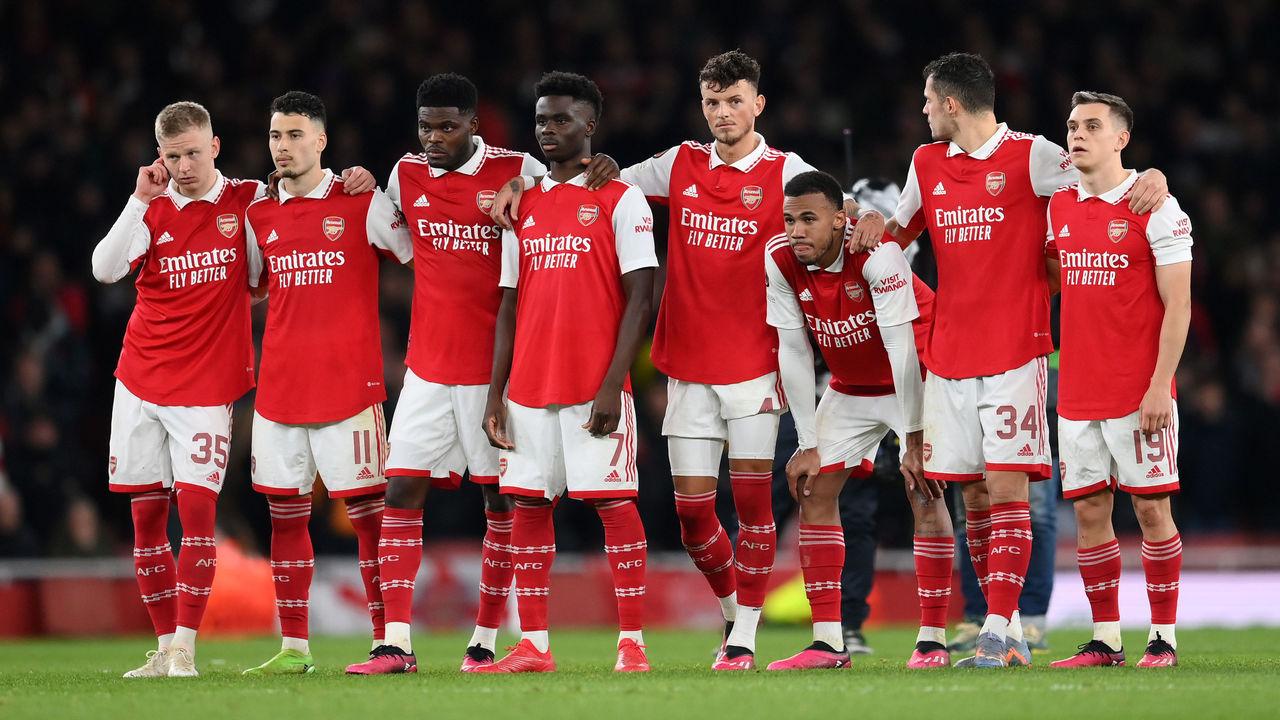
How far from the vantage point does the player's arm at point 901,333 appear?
691 centimetres

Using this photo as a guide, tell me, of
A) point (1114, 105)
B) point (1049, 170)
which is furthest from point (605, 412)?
point (1114, 105)

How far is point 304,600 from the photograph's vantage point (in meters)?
7.26

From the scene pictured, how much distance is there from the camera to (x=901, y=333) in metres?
6.90

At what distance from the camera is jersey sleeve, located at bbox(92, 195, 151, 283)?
23.5 ft

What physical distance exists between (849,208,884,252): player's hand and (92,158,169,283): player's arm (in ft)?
10.7

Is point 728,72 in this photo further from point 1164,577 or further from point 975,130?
point 1164,577

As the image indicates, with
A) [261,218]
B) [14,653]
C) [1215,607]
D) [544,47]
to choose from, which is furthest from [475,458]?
[544,47]

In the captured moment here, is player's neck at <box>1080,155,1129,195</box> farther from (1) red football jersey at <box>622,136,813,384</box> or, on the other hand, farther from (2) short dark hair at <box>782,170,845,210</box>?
(1) red football jersey at <box>622,136,813,384</box>

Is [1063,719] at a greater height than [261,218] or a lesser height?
lesser

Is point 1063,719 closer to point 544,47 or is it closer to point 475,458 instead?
point 475,458

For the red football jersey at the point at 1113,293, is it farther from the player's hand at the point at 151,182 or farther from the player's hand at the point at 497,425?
the player's hand at the point at 151,182

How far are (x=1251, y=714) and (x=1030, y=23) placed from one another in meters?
13.4

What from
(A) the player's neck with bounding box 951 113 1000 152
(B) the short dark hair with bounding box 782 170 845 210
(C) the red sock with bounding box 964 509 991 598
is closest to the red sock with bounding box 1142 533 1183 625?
(C) the red sock with bounding box 964 509 991 598

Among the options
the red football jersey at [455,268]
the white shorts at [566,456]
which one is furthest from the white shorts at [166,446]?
the white shorts at [566,456]
